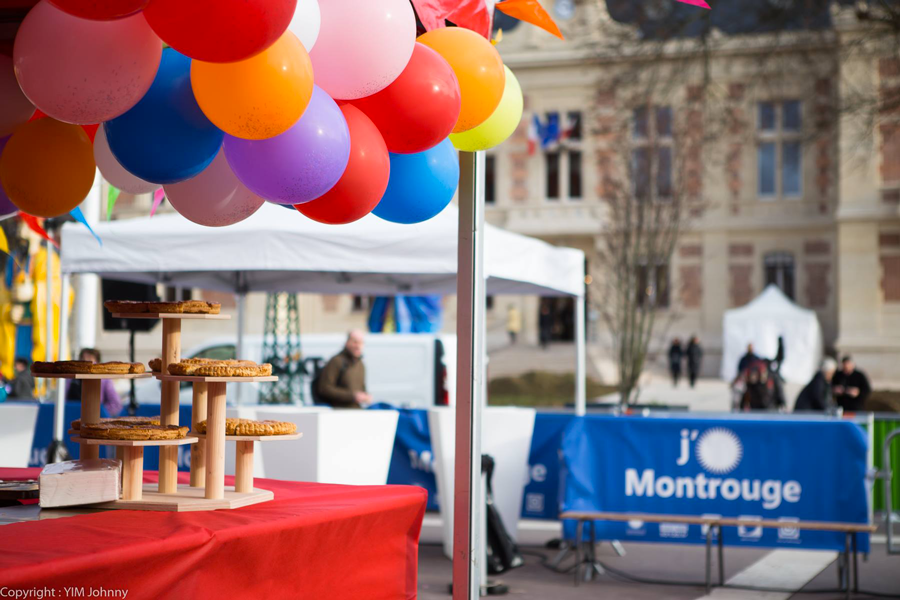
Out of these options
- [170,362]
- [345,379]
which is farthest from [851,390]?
[170,362]

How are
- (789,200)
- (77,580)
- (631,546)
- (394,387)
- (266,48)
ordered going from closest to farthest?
1. (77,580)
2. (266,48)
3. (631,546)
4. (394,387)
5. (789,200)

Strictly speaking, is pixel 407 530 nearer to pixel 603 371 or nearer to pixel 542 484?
pixel 542 484

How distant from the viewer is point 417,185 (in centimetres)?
382

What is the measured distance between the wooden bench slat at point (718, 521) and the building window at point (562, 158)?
2864cm

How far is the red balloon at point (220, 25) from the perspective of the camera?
262 centimetres

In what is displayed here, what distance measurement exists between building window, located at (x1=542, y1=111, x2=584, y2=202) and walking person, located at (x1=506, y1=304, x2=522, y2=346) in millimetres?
4395

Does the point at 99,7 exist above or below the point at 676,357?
above

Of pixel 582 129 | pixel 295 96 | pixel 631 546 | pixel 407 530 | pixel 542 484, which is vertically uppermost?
pixel 582 129

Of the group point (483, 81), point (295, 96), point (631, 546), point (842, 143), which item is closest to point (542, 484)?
point (631, 546)

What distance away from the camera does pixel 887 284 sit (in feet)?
103

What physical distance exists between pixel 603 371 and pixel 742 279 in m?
7.03

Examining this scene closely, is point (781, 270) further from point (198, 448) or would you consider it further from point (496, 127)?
point (198, 448)

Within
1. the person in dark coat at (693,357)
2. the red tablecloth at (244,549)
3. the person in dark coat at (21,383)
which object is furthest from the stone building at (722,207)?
the red tablecloth at (244,549)

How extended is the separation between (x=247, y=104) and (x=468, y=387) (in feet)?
6.15
